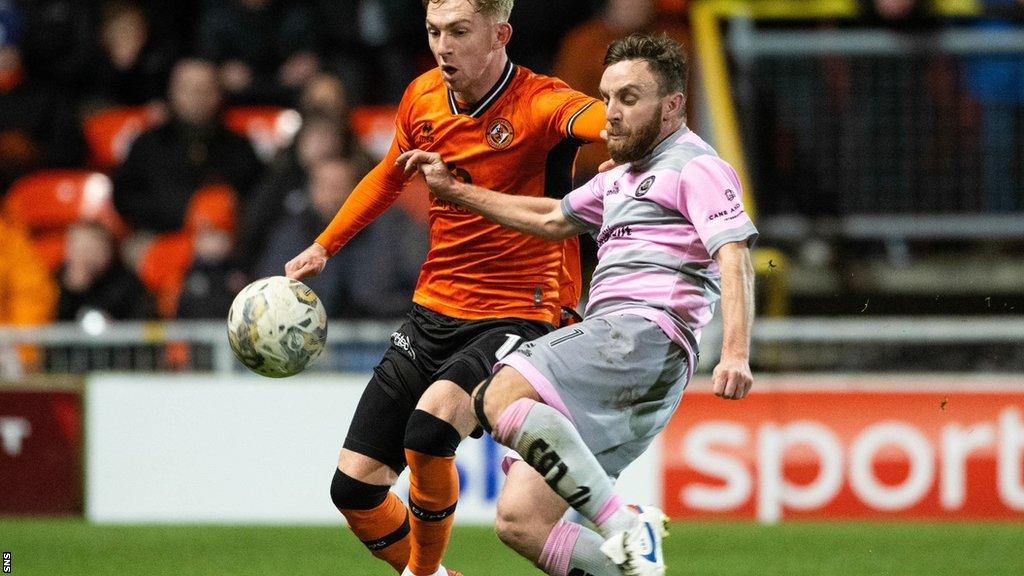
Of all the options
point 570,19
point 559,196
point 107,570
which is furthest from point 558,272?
point 570,19

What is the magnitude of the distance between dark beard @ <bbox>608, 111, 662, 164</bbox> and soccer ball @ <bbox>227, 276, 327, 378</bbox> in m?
1.37

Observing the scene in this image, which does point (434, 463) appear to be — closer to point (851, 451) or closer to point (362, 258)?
point (851, 451)

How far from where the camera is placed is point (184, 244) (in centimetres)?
1145

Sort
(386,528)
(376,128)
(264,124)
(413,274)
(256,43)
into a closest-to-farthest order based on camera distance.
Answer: (386,528) < (413,274) < (376,128) < (264,124) < (256,43)

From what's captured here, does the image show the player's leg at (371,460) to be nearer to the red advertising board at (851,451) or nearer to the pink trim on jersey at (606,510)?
the pink trim on jersey at (606,510)

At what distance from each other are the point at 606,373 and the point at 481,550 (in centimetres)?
364

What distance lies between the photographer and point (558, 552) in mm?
4926

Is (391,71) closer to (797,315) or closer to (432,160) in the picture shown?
(797,315)

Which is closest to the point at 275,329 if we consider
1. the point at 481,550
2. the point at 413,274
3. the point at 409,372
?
the point at 409,372

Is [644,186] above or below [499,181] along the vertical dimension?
above

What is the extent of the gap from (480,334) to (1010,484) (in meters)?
4.75

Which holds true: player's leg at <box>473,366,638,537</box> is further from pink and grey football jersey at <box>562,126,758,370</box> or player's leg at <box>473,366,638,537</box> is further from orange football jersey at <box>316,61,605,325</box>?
orange football jersey at <box>316,61,605,325</box>

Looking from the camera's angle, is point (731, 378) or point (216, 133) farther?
point (216, 133)

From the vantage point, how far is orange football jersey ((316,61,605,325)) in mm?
5680
